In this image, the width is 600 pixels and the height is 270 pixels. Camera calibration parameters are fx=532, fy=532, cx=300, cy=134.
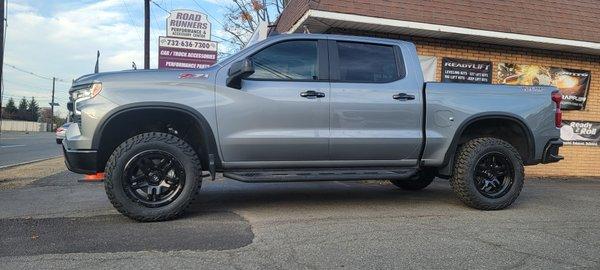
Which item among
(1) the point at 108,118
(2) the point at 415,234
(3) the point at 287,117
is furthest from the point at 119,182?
(2) the point at 415,234

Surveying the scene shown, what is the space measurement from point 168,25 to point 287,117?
994 centimetres

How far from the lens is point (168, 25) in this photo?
48.2 ft

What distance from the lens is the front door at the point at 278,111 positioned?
5.69 meters

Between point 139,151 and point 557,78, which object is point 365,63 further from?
point 557,78

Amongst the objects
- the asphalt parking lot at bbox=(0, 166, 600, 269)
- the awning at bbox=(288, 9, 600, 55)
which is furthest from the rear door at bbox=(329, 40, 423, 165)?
the awning at bbox=(288, 9, 600, 55)

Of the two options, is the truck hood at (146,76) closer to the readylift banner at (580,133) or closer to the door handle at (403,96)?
the door handle at (403,96)

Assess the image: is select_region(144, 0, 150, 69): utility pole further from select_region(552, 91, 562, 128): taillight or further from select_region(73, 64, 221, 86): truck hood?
select_region(552, 91, 562, 128): taillight

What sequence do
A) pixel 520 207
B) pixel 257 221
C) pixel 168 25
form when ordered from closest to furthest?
pixel 257 221, pixel 520 207, pixel 168 25

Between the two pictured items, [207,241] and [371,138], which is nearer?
[207,241]

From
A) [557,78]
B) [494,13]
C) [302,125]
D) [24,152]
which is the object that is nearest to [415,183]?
[302,125]

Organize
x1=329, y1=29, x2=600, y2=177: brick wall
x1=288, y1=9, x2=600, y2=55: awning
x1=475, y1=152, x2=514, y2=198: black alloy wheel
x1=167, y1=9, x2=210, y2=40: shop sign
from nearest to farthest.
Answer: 1. x1=475, y1=152, x2=514, y2=198: black alloy wheel
2. x1=288, y1=9, x2=600, y2=55: awning
3. x1=329, y1=29, x2=600, y2=177: brick wall
4. x1=167, y1=9, x2=210, y2=40: shop sign

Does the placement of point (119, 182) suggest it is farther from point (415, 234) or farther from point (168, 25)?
point (168, 25)

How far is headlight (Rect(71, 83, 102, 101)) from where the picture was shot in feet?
17.7

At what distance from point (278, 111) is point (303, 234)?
56.4 inches
